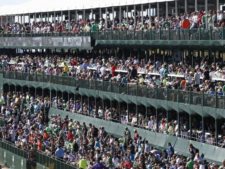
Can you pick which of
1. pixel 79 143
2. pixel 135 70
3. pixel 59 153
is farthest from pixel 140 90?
pixel 59 153

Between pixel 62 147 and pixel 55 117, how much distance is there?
10.3m

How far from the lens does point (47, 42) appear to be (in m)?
65.6

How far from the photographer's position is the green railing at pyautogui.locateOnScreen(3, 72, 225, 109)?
124 ft

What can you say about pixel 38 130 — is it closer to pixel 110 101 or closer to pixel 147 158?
pixel 110 101

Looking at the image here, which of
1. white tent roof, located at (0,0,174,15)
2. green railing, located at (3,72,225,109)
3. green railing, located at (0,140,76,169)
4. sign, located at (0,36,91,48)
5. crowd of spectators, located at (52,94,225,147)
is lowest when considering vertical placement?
green railing, located at (0,140,76,169)

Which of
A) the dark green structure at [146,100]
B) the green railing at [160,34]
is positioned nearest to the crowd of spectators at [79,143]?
the dark green structure at [146,100]

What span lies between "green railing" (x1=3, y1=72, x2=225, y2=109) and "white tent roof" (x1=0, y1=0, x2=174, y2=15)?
630 centimetres

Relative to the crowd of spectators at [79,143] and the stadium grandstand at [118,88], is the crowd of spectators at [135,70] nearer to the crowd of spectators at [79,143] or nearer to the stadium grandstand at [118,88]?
the stadium grandstand at [118,88]

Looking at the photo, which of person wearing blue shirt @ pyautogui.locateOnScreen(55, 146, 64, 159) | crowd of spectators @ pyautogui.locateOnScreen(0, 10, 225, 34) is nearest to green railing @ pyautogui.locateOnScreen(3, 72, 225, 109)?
crowd of spectators @ pyautogui.locateOnScreen(0, 10, 225, 34)

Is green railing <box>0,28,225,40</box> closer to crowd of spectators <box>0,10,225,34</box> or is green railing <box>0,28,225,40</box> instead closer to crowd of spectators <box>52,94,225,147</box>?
crowd of spectators <box>0,10,225,34</box>

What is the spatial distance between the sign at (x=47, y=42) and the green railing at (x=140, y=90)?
9.42ft

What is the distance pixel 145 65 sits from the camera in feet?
161

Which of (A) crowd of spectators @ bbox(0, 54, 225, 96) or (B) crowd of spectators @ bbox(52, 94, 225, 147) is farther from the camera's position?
(A) crowd of spectators @ bbox(0, 54, 225, 96)

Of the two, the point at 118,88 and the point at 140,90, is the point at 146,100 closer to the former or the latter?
the point at 140,90
